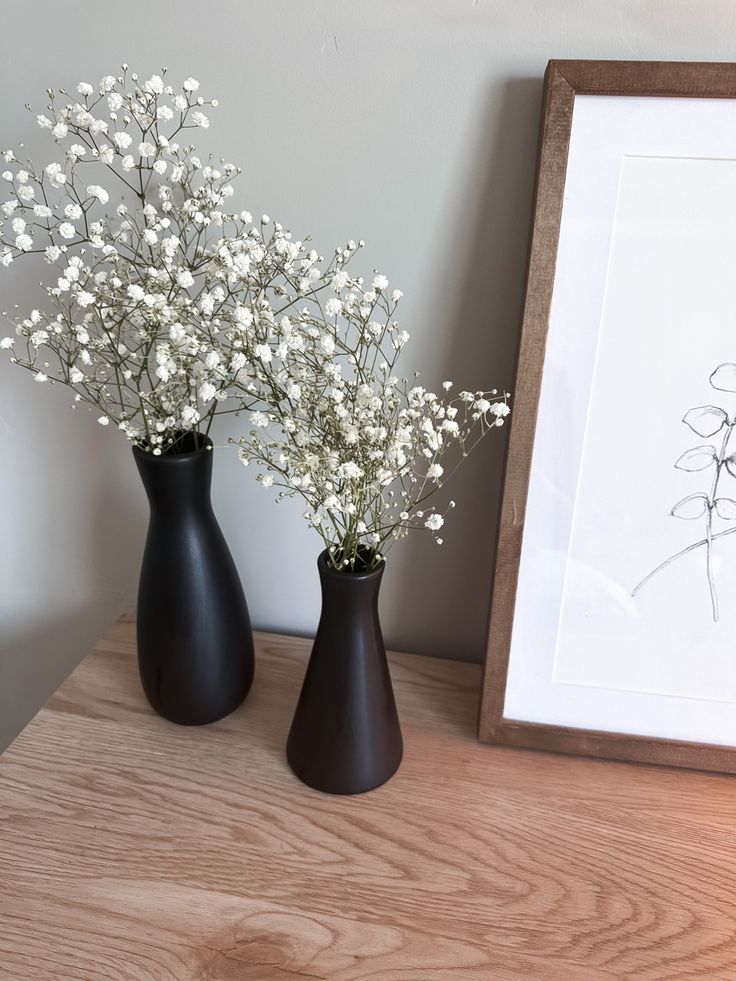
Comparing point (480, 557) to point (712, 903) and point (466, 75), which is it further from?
point (466, 75)

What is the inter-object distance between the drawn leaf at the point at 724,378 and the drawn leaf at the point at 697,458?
0.06m

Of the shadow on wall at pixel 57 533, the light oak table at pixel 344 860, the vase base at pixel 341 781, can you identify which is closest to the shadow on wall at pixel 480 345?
the light oak table at pixel 344 860

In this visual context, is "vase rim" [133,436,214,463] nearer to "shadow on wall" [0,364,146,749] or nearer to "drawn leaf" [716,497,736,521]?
"shadow on wall" [0,364,146,749]

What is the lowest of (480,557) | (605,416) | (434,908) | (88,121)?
(434,908)

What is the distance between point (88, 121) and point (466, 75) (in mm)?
348

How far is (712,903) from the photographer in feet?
2.16

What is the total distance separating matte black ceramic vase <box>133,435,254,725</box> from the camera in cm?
77

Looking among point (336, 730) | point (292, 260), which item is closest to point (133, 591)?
point (336, 730)

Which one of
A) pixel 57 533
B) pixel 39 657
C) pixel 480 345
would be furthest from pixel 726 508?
pixel 39 657

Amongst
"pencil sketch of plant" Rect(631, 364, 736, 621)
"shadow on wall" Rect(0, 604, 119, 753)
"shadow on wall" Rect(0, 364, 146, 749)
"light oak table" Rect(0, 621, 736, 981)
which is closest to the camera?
"light oak table" Rect(0, 621, 736, 981)

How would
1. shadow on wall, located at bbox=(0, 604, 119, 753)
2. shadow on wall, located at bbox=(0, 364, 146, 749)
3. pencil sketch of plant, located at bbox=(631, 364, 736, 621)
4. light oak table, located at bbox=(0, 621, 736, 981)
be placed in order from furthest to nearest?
shadow on wall, located at bbox=(0, 604, 119, 753) < shadow on wall, located at bbox=(0, 364, 146, 749) < pencil sketch of plant, located at bbox=(631, 364, 736, 621) < light oak table, located at bbox=(0, 621, 736, 981)

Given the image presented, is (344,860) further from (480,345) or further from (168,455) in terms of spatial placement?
(480,345)

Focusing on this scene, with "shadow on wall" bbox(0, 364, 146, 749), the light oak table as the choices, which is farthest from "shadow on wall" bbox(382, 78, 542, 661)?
"shadow on wall" bbox(0, 364, 146, 749)

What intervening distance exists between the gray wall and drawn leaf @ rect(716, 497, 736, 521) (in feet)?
0.76
